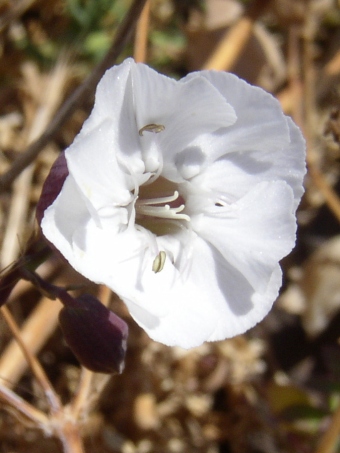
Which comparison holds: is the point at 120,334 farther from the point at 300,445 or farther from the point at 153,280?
the point at 300,445

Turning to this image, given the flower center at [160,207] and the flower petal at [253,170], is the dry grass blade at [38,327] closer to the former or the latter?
the flower center at [160,207]

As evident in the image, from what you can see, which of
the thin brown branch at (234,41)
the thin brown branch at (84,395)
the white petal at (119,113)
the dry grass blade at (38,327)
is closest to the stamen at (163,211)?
the white petal at (119,113)

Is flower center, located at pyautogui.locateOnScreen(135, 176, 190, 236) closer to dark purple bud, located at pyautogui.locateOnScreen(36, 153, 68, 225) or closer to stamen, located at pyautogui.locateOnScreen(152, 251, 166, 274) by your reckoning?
stamen, located at pyautogui.locateOnScreen(152, 251, 166, 274)

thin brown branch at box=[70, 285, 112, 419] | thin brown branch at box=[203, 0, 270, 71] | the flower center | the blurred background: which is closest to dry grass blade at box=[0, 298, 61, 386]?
the blurred background

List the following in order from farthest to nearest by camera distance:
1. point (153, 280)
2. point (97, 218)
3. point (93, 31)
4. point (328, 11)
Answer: point (328, 11)
point (93, 31)
point (153, 280)
point (97, 218)

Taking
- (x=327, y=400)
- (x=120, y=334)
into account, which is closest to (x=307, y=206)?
(x=327, y=400)

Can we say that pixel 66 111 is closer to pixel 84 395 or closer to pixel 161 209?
pixel 161 209
